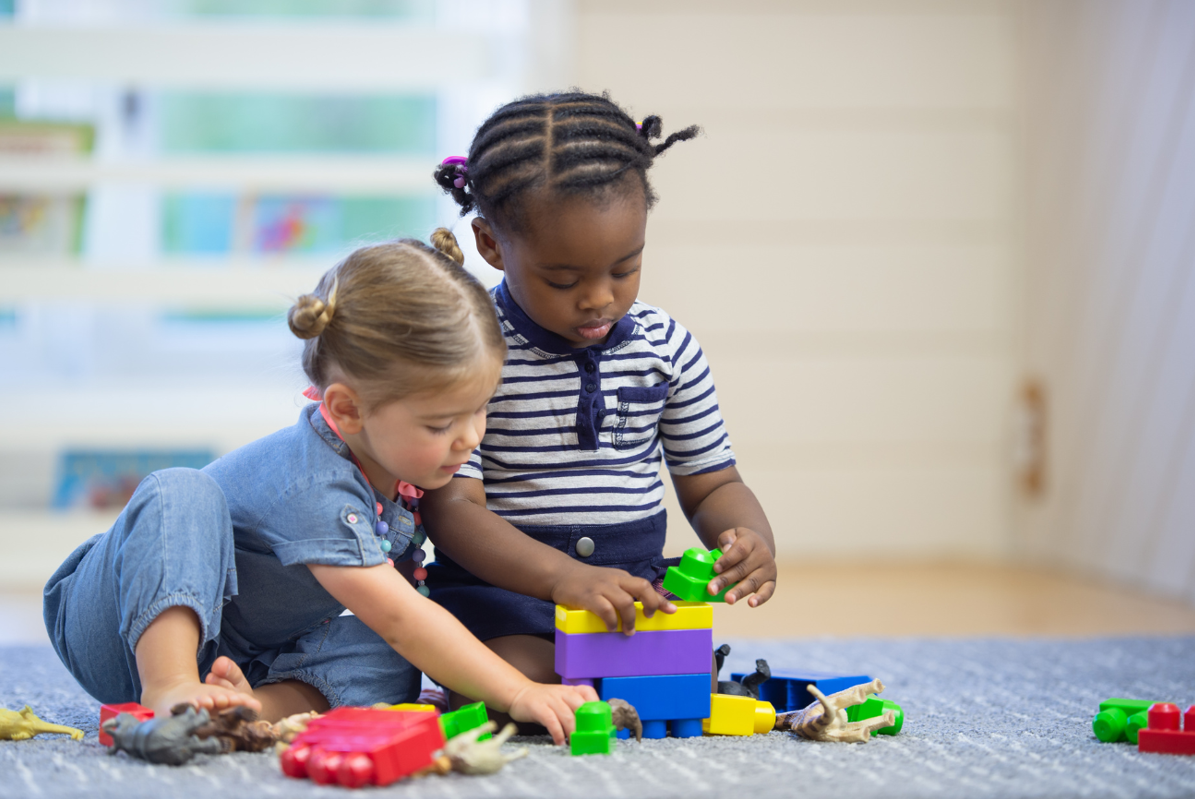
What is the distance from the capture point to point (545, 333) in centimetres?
101

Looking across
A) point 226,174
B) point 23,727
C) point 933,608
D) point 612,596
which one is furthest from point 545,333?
point 226,174

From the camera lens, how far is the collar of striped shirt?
3.33 ft

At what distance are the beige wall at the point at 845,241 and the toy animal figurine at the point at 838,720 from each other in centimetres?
140

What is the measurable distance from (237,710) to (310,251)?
1637mm

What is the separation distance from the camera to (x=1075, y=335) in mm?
2158

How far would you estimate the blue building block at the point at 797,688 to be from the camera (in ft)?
3.07

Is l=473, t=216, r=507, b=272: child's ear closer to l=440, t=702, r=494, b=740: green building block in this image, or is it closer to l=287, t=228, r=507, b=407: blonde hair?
l=287, t=228, r=507, b=407: blonde hair

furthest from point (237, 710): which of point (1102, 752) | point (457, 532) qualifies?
point (1102, 752)

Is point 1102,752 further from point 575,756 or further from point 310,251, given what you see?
point 310,251

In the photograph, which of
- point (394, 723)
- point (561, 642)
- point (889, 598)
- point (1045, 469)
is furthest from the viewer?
point (1045, 469)

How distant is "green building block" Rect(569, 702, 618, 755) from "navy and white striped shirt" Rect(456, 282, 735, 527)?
238 mm

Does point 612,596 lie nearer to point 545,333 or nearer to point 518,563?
point 518,563

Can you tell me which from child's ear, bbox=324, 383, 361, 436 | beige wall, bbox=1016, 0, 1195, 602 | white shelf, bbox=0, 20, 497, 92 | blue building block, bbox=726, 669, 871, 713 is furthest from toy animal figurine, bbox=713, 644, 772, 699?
white shelf, bbox=0, 20, 497, 92

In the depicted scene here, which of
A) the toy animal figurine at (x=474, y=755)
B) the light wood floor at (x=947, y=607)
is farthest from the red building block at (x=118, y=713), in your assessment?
the light wood floor at (x=947, y=607)
